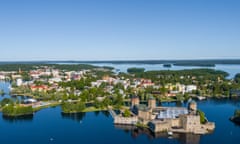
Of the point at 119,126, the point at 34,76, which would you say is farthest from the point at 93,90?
the point at 34,76

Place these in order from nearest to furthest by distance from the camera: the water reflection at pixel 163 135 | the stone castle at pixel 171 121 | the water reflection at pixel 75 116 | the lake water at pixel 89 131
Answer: the water reflection at pixel 163 135 < the lake water at pixel 89 131 < the stone castle at pixel 171 121 < the water reflection at pixel 75 116

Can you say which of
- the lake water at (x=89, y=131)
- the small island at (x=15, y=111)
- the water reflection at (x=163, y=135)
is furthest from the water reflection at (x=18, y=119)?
the water reflection at (x=163, y=135)

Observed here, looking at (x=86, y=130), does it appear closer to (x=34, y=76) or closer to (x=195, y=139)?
(x=195, y=139)

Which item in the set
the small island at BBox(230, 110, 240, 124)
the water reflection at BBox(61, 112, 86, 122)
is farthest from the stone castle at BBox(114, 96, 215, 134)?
the water reflection at BBox(61, 112, 86, 122)

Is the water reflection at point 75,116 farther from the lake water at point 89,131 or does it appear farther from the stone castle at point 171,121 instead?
the stone castle at point 171,121

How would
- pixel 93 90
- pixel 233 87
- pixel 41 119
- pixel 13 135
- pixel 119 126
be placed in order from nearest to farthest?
pixel 13 135
pixel 119 126
pixel 41 119
pixel 93 90
pixel 233 87

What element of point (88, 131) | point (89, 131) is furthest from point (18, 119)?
point (89, 131)

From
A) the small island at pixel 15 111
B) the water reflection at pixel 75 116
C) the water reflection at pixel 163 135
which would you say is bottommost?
the water reflection at pixel 75 116

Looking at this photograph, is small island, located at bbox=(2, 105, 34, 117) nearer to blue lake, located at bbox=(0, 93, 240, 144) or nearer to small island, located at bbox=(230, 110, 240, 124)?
blue lake, located at bbox=(0, 93, 240, 144)

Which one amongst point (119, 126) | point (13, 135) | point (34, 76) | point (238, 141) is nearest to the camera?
point (238, 141)
